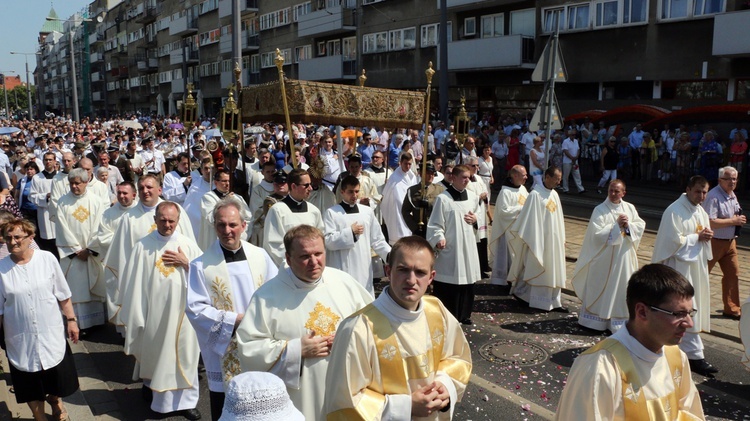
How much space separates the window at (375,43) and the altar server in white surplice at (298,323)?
3161cm

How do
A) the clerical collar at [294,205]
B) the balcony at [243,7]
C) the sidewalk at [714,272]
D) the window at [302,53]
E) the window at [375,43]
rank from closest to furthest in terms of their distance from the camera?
1. the clerical collar at [294,205]
2. the sidewalk at [714,272]
3. the window at [375,43]
4. the window at [302,53]
5. the balcony at [243,7]

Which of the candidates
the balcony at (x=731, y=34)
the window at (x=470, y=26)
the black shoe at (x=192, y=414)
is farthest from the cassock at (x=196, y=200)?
the window at (x=470, y=26)

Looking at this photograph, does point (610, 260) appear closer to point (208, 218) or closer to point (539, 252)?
point (539, 252)

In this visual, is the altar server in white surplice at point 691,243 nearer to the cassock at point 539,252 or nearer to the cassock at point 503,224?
the cassock at point 539,252

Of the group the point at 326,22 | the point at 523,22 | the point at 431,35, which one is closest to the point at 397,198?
the point at 523,22

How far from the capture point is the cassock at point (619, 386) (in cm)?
288

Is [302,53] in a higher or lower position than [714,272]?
higher

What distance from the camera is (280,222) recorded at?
682 centimetres

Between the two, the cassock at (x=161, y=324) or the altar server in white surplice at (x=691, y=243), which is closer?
the cassock at (x=161, y=324)

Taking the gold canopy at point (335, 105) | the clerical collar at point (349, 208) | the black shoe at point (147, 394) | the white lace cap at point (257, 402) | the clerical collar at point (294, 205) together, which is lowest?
the black shoe at point (147, 394)

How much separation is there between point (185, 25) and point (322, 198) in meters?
55.2

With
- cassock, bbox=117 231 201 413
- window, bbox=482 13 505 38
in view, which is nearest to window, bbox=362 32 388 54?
window, bbox=482 13 505 38

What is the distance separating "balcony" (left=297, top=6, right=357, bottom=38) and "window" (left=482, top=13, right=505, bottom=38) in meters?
9.36

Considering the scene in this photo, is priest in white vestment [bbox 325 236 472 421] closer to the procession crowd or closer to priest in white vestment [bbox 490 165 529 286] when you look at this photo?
the procession crowd
